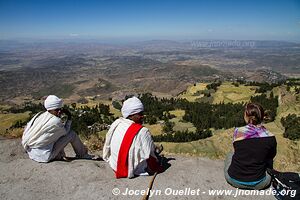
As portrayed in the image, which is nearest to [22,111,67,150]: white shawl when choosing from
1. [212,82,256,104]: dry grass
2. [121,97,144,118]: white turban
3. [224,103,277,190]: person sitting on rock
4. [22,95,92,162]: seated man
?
[22,95,92,162]: seated man

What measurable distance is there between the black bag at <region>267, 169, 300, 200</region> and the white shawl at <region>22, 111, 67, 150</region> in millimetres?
4528

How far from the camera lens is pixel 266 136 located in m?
4.95

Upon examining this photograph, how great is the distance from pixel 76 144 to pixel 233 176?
3852 millimetres

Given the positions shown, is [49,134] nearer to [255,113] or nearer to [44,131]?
[44,131]

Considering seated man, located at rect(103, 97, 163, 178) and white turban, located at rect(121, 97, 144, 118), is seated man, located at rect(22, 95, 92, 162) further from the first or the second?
white turban, located at rect(121, 97, 144, 118)

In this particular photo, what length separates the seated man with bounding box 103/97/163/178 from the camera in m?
5.61

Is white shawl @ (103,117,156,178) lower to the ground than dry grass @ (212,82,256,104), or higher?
higher

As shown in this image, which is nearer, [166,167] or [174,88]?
[166,167]

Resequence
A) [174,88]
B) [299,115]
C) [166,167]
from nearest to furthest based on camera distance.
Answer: [166,167] < [299,115] < [174,88]

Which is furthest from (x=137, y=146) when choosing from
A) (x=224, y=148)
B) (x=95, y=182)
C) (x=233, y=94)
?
(x=233, y=94)

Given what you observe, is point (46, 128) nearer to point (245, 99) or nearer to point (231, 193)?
point (231, 193)

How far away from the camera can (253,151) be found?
4.95 m

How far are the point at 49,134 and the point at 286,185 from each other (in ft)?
16.3

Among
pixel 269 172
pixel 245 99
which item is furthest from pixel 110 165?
pixel 245 99
